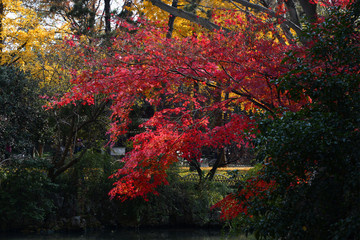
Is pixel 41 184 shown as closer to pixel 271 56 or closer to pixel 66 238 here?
pixel 66 238

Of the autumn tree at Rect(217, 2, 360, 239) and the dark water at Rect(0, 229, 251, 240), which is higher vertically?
the autumn tree at Rect(217, 2, 360, 239)

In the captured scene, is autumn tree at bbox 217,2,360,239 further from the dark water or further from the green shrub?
the green shrub

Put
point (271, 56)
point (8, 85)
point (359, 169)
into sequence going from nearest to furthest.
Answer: point (359, 169)
point (271, 56)
point (8, 85)

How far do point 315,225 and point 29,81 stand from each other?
9680 millimetres

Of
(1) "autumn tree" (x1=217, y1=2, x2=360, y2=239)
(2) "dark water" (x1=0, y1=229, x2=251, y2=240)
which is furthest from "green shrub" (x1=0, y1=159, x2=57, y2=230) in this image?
(1) "autumn tree" (x1=217, y1=2, x2=360, y2=239)

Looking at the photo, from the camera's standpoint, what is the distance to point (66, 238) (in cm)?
1157

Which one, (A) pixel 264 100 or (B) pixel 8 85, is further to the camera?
(B) pixel 8 85

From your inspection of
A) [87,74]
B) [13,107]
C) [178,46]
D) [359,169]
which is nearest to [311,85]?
[359,169]

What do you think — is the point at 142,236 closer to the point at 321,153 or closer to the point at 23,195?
the point at 23,195

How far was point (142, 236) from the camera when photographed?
11961 millimetres

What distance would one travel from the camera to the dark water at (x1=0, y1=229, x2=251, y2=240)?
37.7 feet

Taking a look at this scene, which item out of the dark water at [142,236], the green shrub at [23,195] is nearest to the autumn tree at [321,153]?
the dark water at [142,236]

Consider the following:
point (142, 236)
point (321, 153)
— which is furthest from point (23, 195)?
point (321, 153)

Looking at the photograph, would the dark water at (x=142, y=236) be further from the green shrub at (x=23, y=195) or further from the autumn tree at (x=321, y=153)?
the autumn tree at (x=321, y=153)
